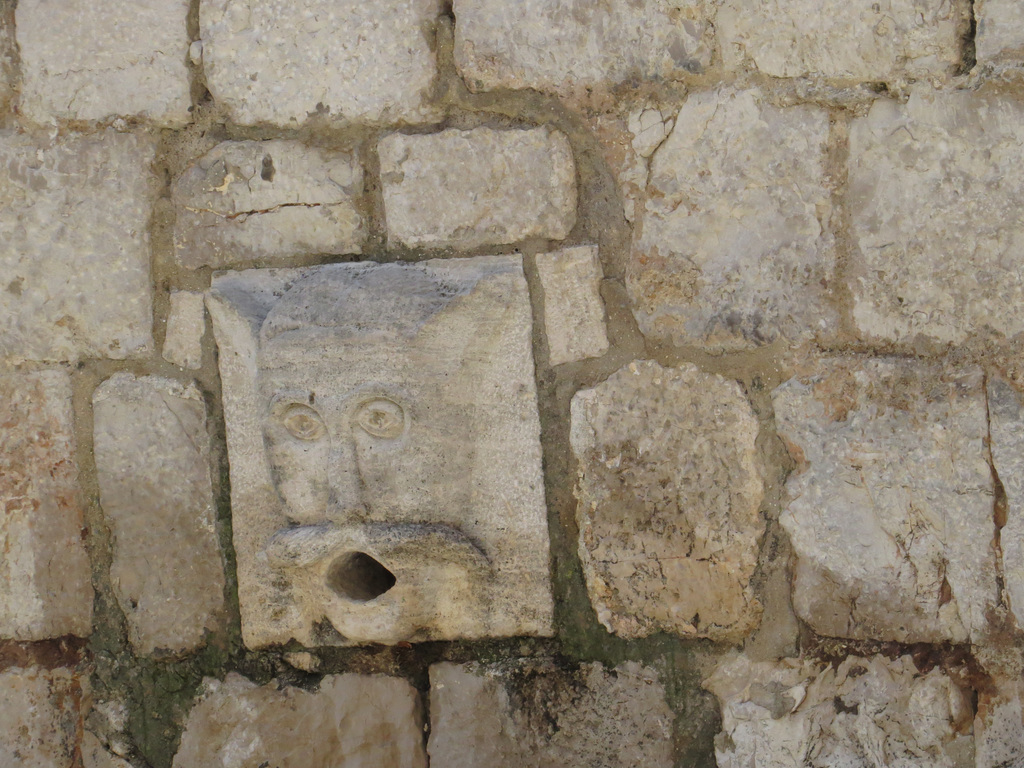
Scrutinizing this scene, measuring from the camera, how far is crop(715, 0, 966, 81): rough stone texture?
1576mm

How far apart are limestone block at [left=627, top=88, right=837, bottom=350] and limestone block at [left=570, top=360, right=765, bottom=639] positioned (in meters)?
0.11

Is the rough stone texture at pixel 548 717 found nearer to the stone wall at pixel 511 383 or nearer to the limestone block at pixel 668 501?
the stone wall at pixel 511 383

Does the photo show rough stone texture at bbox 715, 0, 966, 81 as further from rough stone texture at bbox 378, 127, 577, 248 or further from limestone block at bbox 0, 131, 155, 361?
limestone block at bbox 0, 131, 155, 361

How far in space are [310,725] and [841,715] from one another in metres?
0.97

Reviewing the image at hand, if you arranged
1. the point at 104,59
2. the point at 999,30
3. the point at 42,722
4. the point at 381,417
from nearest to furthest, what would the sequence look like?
the point at 999,30
the point at 381,417
the point at 104,59
the point at 42,722

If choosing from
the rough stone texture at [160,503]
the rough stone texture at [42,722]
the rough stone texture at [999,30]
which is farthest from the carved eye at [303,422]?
the rough stone texture at [999,30]

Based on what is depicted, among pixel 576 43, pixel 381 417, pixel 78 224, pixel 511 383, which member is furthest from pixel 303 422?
pixel 576 43

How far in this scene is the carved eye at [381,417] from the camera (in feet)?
5.43

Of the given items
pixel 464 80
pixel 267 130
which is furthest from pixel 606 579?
pixel 267 130

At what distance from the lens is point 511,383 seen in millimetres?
1733

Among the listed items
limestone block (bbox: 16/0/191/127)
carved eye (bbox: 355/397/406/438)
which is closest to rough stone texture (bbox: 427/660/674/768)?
carved eye (bbox: 355/397/406/438)

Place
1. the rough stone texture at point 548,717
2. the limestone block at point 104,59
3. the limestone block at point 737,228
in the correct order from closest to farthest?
the limestone block at point 737,228 < the rough stone texture at point 548,717 < the limestone block at point 104,59

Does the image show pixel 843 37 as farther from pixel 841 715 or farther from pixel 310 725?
pixel 310 725

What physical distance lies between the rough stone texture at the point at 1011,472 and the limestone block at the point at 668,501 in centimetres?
37
